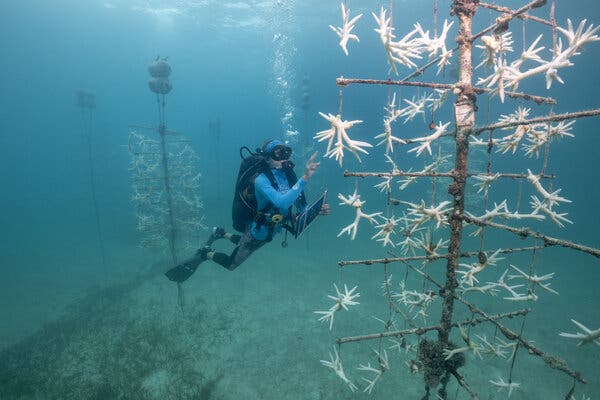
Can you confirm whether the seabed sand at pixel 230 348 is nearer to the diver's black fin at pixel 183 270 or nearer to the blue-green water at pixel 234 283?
the blue-green water at pixel 234 283

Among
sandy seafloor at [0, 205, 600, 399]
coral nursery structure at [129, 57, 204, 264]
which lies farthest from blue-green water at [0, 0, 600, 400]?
coral nursery structure at [129, 57, 204, 264]

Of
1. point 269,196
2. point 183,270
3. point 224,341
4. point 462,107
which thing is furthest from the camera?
point 224,341

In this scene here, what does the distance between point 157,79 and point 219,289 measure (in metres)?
9.09

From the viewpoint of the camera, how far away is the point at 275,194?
20.1ft

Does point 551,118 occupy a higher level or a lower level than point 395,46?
lower

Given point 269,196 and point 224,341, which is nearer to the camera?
point 269,196

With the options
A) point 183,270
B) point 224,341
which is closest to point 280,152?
point 183,270

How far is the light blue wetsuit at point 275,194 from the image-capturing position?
19.5 feet

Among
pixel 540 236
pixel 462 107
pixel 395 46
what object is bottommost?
pixel 540 236

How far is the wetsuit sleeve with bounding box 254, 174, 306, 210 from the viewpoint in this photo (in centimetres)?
594

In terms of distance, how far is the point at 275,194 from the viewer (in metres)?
6.13

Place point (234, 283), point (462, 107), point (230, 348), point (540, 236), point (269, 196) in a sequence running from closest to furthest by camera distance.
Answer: point (540, 236) → point (462, 107) → point (269, 196) → point (230, 348) → point (234, 283)

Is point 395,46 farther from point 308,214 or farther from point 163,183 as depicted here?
point 163,183

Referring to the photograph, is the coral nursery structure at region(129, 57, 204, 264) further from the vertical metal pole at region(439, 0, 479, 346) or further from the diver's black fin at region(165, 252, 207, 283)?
the vertical metal pole at region(439, 0, 479, 346)
